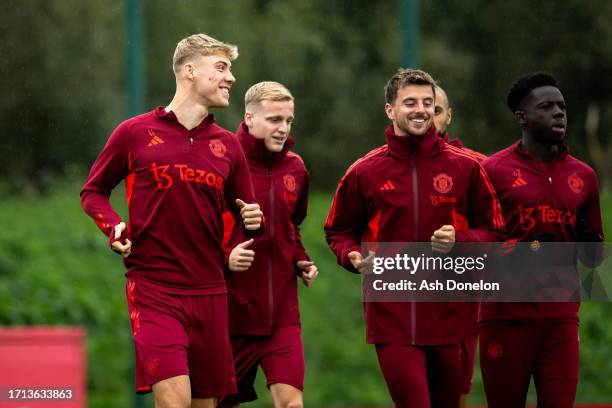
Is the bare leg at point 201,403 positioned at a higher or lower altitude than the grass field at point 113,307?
lower

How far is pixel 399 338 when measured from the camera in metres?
6.41

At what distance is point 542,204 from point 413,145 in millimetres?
739

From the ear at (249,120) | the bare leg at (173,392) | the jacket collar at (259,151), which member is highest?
the ear at (249,120)

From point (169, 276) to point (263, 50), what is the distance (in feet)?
29.0

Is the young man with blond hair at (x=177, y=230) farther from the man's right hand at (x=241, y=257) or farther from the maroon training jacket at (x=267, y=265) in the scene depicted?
Result: the maroon training jacket at (x=267, y=265)

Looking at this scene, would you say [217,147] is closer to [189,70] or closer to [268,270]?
[189,70]

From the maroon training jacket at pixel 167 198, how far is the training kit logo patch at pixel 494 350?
1.48 metres

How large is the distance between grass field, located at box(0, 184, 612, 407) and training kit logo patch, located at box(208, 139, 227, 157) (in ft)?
19.2

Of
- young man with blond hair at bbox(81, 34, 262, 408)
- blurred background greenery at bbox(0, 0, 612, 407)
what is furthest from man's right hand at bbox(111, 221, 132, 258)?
blurred background greenery at bbox(0, 0, 612, 407)

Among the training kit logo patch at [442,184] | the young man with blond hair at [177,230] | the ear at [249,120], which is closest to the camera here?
the young man with blond hair at [177,230]

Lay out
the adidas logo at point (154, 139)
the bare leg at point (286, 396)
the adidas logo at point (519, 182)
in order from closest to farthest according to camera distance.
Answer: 1. the adidas logo at point (154, 139)
2. the adidas logo at point (519, 182)
3. the bare leg at point (286, 396)

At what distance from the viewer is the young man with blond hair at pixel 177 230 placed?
19.6ft

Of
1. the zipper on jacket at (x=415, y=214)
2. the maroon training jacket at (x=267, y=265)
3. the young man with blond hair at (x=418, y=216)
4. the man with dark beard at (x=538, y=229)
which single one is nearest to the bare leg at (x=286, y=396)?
the maroon training jacket at (x=267, y=265)

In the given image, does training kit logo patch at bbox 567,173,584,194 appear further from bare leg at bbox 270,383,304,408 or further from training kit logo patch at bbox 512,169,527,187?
bare leg at bbox 270,383,304,408
